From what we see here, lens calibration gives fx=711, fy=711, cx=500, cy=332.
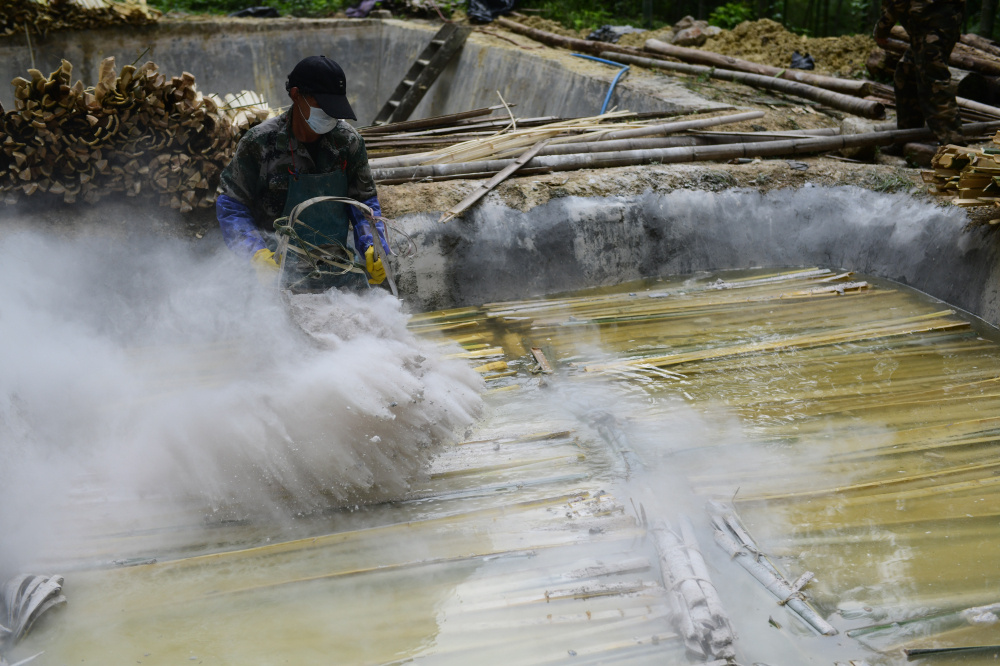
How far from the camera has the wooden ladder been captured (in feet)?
33.0

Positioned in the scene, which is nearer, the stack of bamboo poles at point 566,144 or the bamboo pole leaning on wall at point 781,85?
the stack of bamboo poles at point 566,144

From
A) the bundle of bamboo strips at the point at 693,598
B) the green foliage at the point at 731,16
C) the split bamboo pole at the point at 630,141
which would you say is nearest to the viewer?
the bundle of bamboo strips at the point at 693,598

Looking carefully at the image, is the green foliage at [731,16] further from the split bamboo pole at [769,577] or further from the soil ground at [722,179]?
the split bamboo pole at [769,577]

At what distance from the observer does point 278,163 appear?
3533 mm

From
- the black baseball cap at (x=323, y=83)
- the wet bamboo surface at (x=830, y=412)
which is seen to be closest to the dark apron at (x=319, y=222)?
the black baseball cap at (x=323, y=83)

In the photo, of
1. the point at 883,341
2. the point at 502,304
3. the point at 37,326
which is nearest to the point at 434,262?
the point at 502,304

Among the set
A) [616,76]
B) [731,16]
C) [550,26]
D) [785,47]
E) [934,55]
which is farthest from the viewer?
[731,16]

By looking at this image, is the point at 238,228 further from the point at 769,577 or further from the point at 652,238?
the point at 652,238

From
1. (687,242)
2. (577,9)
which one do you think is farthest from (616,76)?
(577,9)

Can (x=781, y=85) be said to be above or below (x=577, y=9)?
below

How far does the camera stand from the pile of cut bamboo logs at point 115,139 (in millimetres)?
4348

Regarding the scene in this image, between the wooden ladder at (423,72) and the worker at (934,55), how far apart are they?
6.03m

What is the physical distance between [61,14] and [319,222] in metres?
8.58

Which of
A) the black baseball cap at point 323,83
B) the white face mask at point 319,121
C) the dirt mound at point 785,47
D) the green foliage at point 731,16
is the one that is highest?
the green foliage at point 731,16
